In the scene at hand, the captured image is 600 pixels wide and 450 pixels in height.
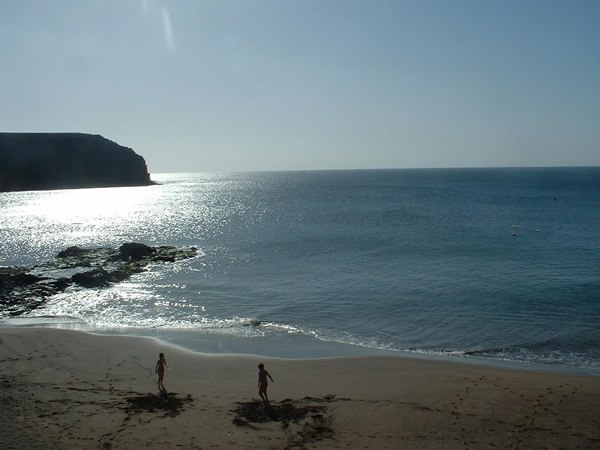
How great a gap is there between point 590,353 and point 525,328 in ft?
13.2

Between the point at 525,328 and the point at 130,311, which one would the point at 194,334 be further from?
the point at 525,328

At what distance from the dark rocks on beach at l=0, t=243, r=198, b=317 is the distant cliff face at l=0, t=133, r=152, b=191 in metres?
118

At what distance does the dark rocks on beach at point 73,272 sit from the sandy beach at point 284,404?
13.4 meters

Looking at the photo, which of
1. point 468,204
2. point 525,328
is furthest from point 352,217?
point 525,328

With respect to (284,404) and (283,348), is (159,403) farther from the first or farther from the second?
(283,348)

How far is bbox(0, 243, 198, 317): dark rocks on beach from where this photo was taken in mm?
36256

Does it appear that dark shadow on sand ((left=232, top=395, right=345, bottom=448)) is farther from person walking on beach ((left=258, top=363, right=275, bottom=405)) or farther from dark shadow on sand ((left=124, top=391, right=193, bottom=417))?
dark shadow on sand ((left=124, top=391, right=193, bottom=417))

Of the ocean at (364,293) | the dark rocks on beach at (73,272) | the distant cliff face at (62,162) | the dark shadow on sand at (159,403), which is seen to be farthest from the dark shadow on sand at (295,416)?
the distant cliff face at (62,162)

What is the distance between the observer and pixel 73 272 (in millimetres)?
47094

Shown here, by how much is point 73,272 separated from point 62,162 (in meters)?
142

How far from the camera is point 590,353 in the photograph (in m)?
24.4

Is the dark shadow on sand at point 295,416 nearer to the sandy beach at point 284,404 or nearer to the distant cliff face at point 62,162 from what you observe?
the sandy beach at point 284,404

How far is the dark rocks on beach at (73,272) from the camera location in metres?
36.3

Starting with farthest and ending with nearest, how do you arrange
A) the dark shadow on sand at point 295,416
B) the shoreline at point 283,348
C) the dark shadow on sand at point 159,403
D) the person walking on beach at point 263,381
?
the shoreline at point 283,348 → the person walking on beach at point 263,381 → the dark shadow on sand at point 159,403 → the dark shadow on sand at point 295,416
